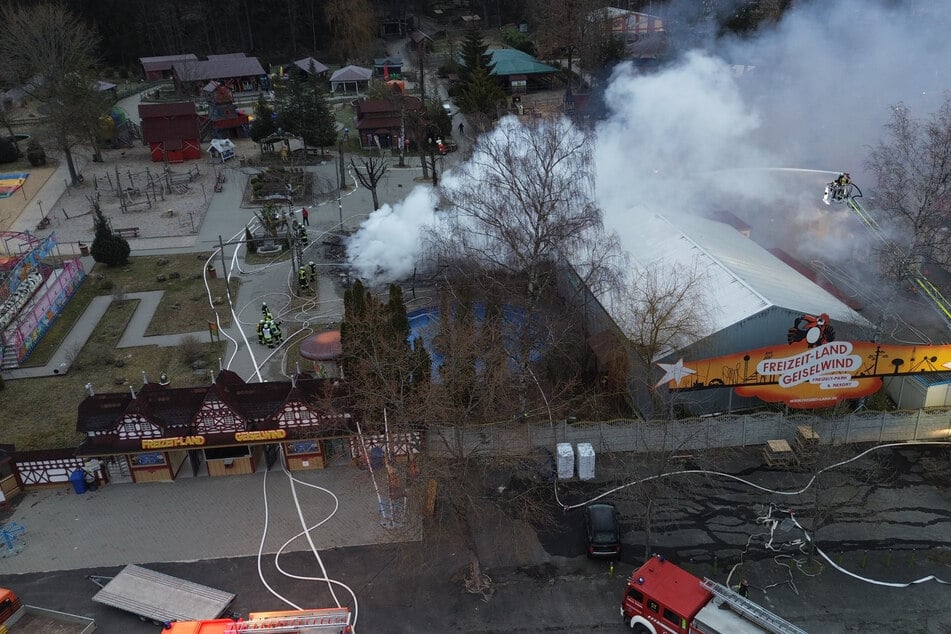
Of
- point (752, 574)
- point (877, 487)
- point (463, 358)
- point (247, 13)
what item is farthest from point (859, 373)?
point (247, 13)

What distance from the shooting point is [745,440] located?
24375mm

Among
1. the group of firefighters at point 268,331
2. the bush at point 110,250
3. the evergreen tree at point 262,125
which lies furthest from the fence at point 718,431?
the evergreen tree at point 262,125

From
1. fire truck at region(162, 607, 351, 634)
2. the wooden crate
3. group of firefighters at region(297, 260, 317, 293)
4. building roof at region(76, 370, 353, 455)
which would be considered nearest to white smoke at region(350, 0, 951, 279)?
group of firefighters at region(297, 260, 317, 293)

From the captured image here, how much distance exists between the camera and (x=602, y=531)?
792 inches

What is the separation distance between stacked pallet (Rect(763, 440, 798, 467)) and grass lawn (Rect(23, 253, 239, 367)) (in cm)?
2327

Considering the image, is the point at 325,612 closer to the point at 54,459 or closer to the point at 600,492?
the point at 600,492

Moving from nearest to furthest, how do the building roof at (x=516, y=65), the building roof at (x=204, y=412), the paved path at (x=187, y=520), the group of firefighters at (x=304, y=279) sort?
1. the paved path at (x=187, y=520)
2. the building roof at (x=204, y=412)
3. the group of firefighters at (x=304, y=279)
4. the building roof at (x=516, y=65)

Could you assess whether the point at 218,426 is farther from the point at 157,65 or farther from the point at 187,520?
the point at 157,65

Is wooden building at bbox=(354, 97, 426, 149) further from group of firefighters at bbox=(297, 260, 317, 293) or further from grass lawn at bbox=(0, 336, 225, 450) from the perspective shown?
grass lawn at bbox=(0, 336, 225, 450)

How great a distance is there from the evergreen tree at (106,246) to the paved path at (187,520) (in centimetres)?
1905

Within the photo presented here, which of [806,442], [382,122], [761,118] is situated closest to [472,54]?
[382,122]

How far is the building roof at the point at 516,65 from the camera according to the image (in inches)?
2685

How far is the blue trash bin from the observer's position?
2348 centimetres

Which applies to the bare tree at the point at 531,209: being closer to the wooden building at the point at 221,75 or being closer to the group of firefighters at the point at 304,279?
the group of firefighters at the point at 304,279
